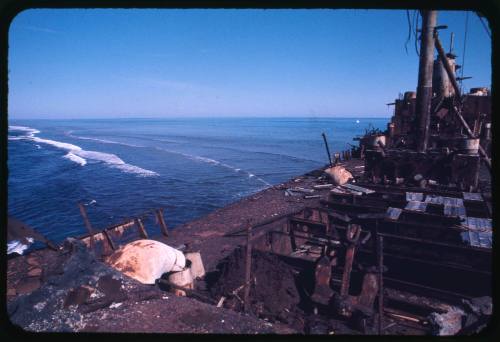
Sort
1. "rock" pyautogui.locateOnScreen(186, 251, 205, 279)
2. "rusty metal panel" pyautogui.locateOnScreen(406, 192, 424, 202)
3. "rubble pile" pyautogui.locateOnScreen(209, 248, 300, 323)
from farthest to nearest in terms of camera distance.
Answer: "rusty metal panel" pyautogui.locateOnScreen(406, 192, 424, 202) → "rock" pyautogui.locateOnScreen(186, 251, 205, 279) → "rubble pile" pyautogui.locateOnScreen(209, 248, 300, 323)

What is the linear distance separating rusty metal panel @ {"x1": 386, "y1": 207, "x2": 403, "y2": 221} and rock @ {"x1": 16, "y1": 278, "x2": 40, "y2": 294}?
10.6 meters

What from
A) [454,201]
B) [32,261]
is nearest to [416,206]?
[454,201]

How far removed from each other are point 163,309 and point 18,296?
2.97m

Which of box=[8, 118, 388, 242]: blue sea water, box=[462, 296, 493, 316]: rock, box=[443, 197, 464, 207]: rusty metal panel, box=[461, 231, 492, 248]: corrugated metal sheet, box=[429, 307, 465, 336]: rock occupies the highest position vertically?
box=[443, 197, 464, 207]: rusty metal panel

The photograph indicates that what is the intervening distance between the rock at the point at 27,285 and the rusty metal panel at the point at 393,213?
10554 mm

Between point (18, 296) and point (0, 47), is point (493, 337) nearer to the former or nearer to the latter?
point (0, 47)

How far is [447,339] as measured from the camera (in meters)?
2.87

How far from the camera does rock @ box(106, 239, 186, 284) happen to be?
307 inches

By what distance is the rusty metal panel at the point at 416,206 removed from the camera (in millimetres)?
11656

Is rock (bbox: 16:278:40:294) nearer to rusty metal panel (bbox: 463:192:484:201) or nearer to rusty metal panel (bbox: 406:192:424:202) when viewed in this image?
rusty metal panel (bbox: 406:192:424:202)

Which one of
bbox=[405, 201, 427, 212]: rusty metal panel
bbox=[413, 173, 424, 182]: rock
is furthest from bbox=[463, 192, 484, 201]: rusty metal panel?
bbox=[413, 173, 424, 182]: rock

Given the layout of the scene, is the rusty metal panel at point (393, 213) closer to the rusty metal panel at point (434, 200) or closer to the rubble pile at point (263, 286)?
the rusty metal panel at point (434, 200)
